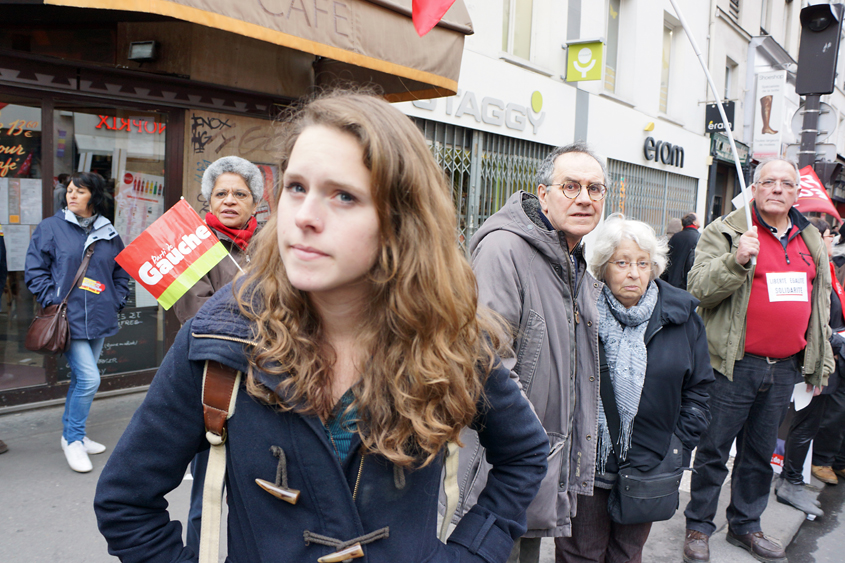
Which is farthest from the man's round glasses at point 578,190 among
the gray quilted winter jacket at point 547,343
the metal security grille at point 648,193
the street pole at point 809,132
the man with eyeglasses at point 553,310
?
the metal security grille at point 648,193

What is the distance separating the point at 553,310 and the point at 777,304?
192cm

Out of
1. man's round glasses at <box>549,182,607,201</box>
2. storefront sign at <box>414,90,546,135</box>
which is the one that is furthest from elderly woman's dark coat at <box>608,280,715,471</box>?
storefront sign at <box>414,90,546,135</box>

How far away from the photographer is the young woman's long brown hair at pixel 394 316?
1160 millimetres

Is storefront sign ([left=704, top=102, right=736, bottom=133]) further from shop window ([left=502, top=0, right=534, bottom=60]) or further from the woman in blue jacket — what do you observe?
the woman in blue jacket

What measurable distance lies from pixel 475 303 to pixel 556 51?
885cm

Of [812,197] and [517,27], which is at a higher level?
[517,27]

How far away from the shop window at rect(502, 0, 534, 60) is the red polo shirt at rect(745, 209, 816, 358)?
235 inches

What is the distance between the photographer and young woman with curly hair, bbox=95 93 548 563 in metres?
1.15

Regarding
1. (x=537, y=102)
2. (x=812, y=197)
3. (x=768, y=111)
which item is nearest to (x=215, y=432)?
(x=812, y=197)

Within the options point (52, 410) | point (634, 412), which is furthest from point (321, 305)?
point (52, 410)

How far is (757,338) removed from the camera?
3.54 meters

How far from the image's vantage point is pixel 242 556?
124 cm

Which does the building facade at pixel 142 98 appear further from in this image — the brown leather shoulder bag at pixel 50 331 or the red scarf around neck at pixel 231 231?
the red scarf around neck at pixel 231 231

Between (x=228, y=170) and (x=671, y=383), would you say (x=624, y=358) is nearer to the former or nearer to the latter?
(x=671, y=383)
